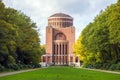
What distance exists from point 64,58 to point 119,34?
13243 centimetres

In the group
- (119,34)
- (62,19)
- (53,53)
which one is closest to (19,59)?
(119,34)

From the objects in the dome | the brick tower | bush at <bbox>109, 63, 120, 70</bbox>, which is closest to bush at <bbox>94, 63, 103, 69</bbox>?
bush at <bbox>109, 63, 120, 70</bbox>

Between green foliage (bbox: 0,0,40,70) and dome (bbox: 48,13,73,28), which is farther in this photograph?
dome (bbox: 48,13,73,28)

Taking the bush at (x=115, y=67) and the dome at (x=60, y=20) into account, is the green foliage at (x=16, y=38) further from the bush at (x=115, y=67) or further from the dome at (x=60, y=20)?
the dome at (x=60, y=20)

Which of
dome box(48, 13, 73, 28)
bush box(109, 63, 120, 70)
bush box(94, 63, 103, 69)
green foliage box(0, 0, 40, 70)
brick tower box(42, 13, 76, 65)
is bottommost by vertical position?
bush box(109, 63, 120, 70)

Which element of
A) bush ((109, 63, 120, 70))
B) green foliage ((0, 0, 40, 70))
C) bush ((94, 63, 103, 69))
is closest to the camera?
green foliage ((0, 0, 40, 70))

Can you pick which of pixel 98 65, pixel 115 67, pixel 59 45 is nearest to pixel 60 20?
pixel 59 45

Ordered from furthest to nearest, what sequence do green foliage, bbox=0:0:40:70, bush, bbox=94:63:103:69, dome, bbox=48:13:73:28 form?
dome, bbox=48:13:73:28, bush, bbox=94:63:103:69, green foliage, bbox=0:0:40:70

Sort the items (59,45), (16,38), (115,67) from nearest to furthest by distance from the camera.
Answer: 1. (16,38)
2. (115,67)
3. (59,45)

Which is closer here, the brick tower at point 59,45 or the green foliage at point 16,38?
the green foliage at point 16,38

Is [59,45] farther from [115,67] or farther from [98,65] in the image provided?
[115,67]

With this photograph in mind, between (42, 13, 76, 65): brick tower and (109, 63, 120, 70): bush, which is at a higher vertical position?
(42, 13, 76, 65): brick tower

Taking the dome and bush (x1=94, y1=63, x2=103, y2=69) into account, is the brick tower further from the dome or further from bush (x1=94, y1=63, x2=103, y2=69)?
bush (x1=94, y1=63, x2=103, y2=69)

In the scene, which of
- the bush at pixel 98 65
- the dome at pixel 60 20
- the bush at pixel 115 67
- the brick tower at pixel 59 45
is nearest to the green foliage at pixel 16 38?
the bush at pixel 98 65
